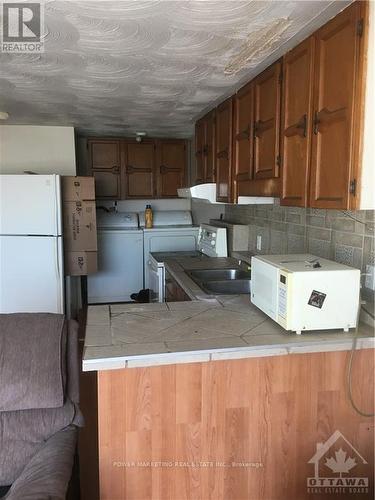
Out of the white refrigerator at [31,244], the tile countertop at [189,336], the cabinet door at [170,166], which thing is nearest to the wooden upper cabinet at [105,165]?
the cabinet door at [170,166]

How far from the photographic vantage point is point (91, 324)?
1.67 metres

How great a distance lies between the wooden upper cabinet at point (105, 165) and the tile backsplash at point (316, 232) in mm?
1909

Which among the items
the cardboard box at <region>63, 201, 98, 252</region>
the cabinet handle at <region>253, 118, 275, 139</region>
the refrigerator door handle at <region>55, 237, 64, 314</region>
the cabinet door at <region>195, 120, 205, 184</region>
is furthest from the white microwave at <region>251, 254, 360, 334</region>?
the cardboard box at <region>63, 201, 98, 252</region>

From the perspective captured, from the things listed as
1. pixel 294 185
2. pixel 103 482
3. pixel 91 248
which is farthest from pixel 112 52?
pixel 91 248

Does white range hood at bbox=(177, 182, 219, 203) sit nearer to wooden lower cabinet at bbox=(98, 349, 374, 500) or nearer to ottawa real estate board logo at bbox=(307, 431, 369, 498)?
wooden lower cabinet at bbox=(98, 349, 374, 500)

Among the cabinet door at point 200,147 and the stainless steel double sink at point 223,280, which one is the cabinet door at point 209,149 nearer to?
the cabinet door at point 200,147

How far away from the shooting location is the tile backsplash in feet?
5.70

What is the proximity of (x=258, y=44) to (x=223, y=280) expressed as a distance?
1519 mm

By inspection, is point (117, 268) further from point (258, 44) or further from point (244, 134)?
point (258, 44)

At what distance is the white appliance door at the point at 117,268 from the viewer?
4.64 meters

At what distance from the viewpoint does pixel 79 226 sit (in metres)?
3.86

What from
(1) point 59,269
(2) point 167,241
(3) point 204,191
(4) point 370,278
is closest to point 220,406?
(4) point 370,278

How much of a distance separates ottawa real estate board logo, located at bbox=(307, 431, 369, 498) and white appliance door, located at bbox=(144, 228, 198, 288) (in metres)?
3.27

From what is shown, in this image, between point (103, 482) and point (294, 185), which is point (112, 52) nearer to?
point (294, 185)
